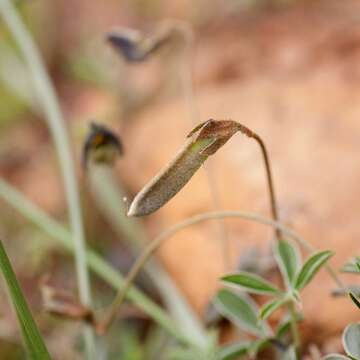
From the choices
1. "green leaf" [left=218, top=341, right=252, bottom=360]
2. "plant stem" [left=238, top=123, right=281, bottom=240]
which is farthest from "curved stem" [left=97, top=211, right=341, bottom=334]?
"green leaf" [left=218, top=341, right=252, bottom=360]

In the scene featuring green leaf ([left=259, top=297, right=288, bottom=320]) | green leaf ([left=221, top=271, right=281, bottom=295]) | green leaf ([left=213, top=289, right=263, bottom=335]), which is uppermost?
green leaf ([left=221, top=271, right=281, bottom=295])

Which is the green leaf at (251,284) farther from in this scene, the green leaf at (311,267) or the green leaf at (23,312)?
the green leaf at (23,312)

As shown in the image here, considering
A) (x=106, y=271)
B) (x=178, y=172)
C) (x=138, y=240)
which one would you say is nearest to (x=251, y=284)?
A: (x=178, y=172)

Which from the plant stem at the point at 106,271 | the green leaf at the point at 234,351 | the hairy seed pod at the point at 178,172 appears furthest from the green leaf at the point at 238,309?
the hairy seed pod at the point at 178,172

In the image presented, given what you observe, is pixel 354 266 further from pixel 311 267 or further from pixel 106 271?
pixel 106 271

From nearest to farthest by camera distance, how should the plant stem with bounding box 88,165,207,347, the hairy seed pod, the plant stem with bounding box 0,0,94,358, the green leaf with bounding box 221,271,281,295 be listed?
the hairy seed pod → the green leaf with bounding box 221,271,281,295 → the plant stem with bounding box 0,0,94,358 → the plant stem with bounding box 88,165,207,347

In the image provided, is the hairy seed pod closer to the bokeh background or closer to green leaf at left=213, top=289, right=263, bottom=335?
green leaf at left=213, top=289, right=263, bottom=335

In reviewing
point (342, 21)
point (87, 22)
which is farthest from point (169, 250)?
point (87, 22)
